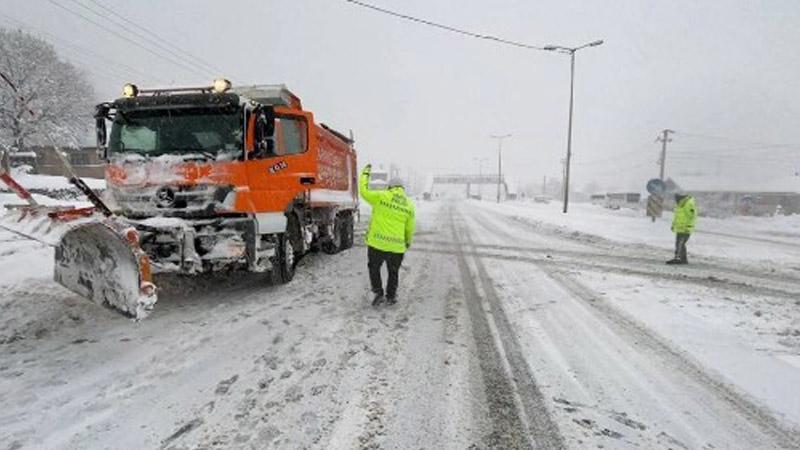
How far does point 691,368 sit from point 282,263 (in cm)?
561

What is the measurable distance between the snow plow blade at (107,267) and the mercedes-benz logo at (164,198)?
4.07ft

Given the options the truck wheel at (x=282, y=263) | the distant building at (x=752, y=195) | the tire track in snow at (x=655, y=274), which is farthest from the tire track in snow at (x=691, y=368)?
the distant building at (x=752, y=195)

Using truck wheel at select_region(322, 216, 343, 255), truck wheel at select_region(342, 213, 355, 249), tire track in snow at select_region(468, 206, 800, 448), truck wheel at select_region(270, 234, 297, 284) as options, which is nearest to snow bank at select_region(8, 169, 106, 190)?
truck wheel at select_region(342, 213, 355, 249)

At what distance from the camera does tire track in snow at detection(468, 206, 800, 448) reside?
136 inches

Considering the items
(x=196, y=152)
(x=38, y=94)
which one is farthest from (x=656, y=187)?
(x=38, y=94)

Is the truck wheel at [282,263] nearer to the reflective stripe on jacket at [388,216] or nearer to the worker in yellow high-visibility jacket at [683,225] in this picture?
the reflective stripe on jacket at [388,216]

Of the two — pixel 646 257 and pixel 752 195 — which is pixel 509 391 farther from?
pixel 752 195

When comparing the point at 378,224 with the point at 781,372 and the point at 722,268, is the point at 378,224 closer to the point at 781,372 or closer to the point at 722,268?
the point at 781,372

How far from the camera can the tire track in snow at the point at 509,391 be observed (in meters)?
3.24

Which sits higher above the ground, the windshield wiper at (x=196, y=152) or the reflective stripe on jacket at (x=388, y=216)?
the windshield wiper at (x=196, y=152)

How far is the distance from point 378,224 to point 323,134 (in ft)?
13.4

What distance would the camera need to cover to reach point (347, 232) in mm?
13273

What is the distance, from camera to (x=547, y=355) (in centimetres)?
484

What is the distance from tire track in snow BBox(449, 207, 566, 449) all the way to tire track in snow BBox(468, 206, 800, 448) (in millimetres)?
1346
